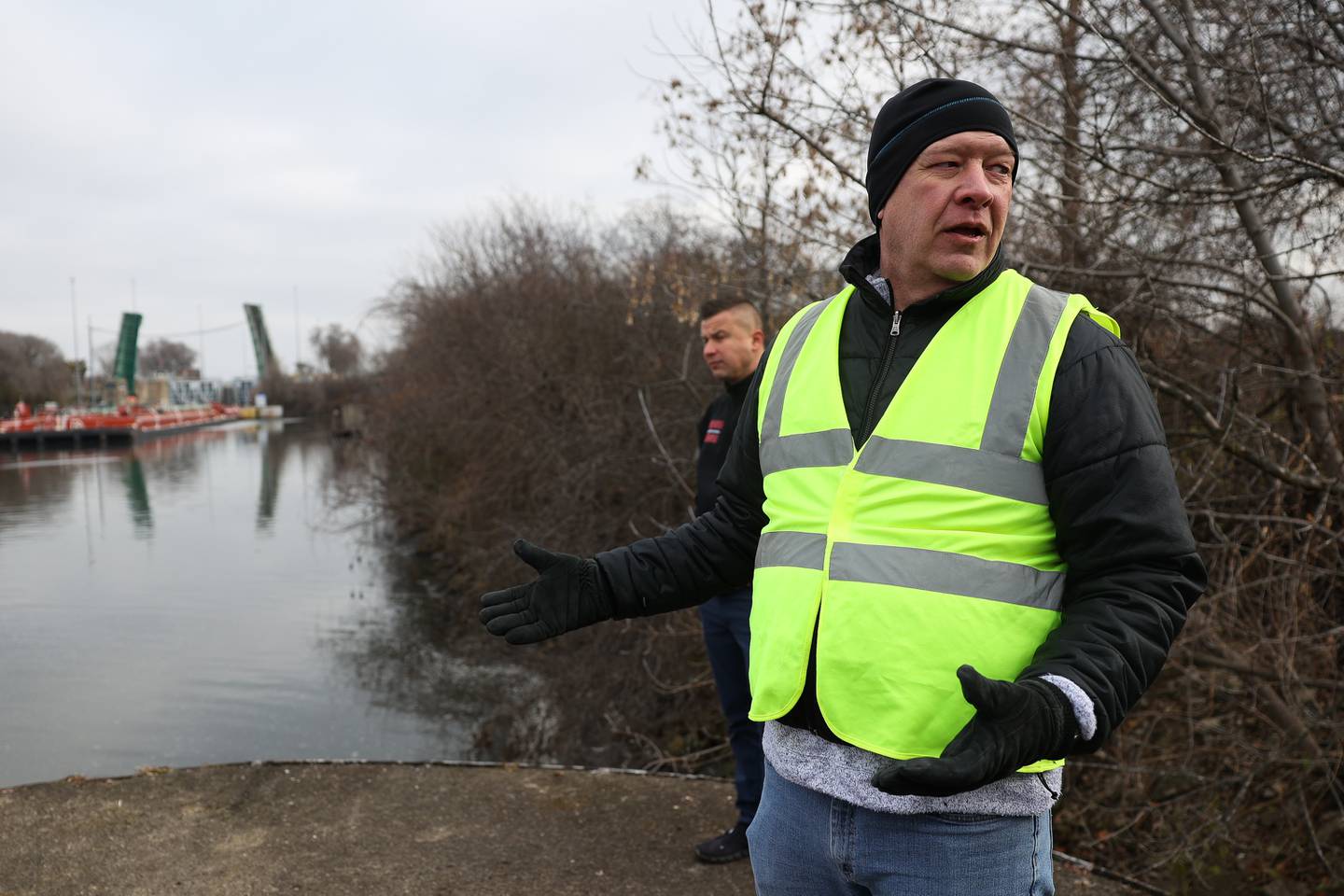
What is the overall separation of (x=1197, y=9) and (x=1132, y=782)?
4.57 metres

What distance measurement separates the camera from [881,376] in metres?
1.75

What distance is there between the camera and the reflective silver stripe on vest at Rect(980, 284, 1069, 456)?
1556 millimetres

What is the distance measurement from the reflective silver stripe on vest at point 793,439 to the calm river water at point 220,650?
8.39m

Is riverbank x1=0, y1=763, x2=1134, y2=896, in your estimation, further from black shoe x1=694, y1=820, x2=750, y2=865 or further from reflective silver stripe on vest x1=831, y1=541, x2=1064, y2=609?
reflective silver stripe on vest x1=831, y1=541, x2=1064, y2=609

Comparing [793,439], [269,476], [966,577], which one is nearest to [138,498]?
[269,476]

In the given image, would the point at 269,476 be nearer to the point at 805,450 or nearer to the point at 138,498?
the point at 138,498

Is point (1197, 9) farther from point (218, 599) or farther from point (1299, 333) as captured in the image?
point (218, 599)

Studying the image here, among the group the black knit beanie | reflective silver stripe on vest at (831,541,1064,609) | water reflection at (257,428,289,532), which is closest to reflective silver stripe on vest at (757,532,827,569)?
reflective silver stripe on vest at (831,541,1064,609)

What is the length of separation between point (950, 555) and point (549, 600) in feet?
2.70

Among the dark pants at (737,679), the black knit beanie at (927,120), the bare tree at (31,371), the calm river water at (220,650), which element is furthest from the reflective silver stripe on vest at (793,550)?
the bare tree at (31,371)

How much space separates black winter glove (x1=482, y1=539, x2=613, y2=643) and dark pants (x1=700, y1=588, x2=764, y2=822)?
5.96ft

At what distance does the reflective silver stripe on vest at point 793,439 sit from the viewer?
1727 mm

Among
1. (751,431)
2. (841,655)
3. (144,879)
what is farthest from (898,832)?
(144,879)

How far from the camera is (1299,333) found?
495 centimetres
